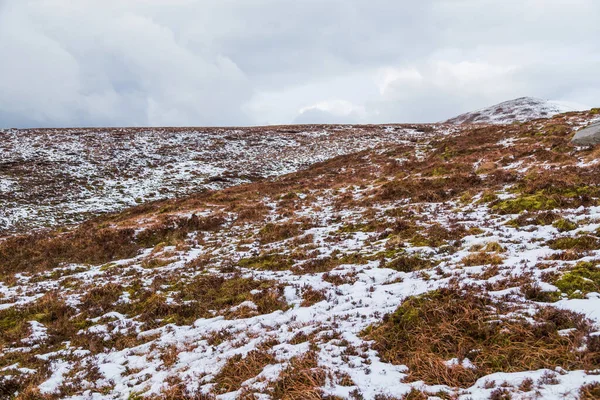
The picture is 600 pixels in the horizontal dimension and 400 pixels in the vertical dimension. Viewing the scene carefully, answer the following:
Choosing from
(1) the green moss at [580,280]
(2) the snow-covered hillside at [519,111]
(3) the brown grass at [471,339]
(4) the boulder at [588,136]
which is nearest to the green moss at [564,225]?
(1) the green moss at [580,280]

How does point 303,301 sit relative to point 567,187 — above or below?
below

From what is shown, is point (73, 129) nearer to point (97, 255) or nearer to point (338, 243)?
point (97, 255)

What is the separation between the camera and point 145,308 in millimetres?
9070

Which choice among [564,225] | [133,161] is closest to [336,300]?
[564,225]

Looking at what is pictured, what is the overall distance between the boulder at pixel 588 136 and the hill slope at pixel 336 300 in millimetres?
1055

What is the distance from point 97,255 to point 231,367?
1230cm

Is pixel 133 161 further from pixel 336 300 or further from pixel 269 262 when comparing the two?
pixel 336 300

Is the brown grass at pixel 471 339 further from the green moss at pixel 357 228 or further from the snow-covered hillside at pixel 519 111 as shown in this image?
the snow-covered hillside at pixel 519 111

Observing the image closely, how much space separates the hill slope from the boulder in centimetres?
106

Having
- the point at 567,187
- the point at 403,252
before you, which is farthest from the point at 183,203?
the point at 567,187

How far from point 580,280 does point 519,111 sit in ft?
290

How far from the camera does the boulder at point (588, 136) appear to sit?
17.1 meters

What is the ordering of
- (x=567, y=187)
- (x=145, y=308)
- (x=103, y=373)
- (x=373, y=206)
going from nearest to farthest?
(x=103, y=373), (x=145, y=308), (x=567, y=187), (x=373, y=206)

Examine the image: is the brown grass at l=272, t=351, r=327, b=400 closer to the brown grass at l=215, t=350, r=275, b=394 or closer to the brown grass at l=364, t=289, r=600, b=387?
the brown grass at l=215, t=350, r=275, b=394
